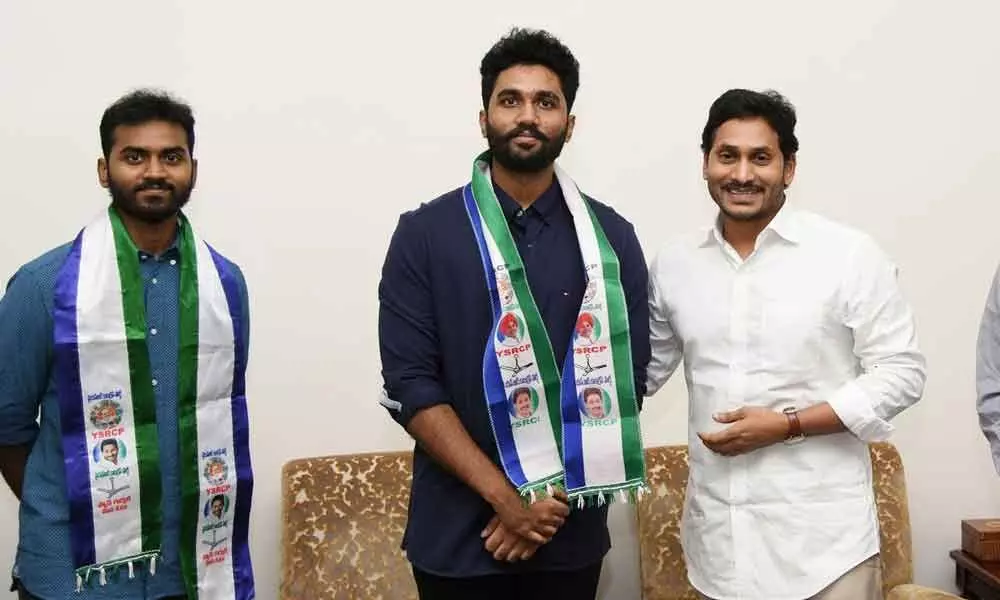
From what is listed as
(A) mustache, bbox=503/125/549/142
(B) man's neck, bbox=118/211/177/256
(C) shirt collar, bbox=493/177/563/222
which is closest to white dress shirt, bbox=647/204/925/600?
(C) shirt collar, bbox=493/177/563/222

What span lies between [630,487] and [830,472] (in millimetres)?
422

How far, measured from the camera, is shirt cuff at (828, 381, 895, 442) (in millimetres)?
2061

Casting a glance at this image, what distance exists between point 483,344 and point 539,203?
1.09ft

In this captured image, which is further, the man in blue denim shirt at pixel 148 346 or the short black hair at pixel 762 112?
Result: the short black hair at pixel 762 112

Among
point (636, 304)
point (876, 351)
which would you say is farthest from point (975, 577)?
point (636, 304)

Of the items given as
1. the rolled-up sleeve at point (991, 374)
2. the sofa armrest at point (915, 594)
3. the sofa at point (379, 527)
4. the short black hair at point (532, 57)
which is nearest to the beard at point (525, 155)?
the short black hair at point (532, 57)

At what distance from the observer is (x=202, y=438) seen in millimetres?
2152

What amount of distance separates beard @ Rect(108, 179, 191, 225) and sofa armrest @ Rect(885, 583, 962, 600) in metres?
2.15

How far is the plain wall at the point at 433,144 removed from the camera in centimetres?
330

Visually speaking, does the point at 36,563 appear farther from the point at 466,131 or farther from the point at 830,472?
the point at 466,131

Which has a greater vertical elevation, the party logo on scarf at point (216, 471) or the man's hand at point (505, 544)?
the party logo on scarf at point (216, 471)

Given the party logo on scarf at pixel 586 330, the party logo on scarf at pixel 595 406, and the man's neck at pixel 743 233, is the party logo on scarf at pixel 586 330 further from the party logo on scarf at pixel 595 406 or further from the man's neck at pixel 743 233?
the man's neck at pixel 743 233

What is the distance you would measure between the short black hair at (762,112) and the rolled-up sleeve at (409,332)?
2.39 ft

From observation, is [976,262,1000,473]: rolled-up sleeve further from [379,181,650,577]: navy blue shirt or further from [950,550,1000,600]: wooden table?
[950,550,1000,600]: wooden table
